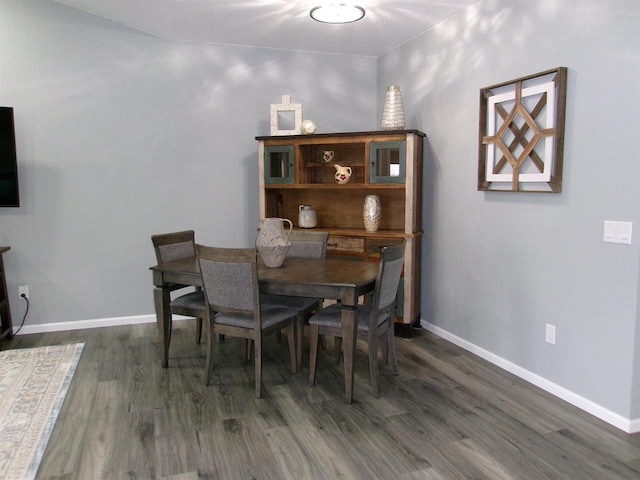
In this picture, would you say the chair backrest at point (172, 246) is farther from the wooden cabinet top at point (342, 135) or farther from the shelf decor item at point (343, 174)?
the shelf decor item at point (343, 174)

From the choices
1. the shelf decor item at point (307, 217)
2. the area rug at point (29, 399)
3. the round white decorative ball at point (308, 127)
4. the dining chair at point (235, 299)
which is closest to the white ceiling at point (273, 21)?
the round white decorative ball at point (308, 127)

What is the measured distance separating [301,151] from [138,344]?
2072 mm

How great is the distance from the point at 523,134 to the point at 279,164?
2.03 m

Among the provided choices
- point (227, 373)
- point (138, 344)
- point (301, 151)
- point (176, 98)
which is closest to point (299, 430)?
point (227, 373)

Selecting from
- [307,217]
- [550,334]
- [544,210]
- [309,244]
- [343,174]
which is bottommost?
[550,334]

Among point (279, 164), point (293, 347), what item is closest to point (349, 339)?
point (293, 347)

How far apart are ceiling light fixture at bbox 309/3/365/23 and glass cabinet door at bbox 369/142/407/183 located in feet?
3.20

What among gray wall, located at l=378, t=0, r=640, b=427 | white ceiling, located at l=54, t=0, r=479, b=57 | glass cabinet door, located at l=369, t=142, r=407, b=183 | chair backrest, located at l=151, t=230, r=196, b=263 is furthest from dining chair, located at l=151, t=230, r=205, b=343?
gray wall, located at l=378, t=0, r=640, b=427

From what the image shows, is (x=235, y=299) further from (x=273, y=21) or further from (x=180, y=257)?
(x=273, y=21)

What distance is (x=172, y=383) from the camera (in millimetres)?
3078

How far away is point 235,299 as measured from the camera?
2826 mm

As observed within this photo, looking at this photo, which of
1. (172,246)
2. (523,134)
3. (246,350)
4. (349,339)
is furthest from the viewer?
(172,246)

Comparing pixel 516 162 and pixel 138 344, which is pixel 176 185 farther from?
pixel 516 162

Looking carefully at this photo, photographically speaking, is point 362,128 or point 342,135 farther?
point 362,128
